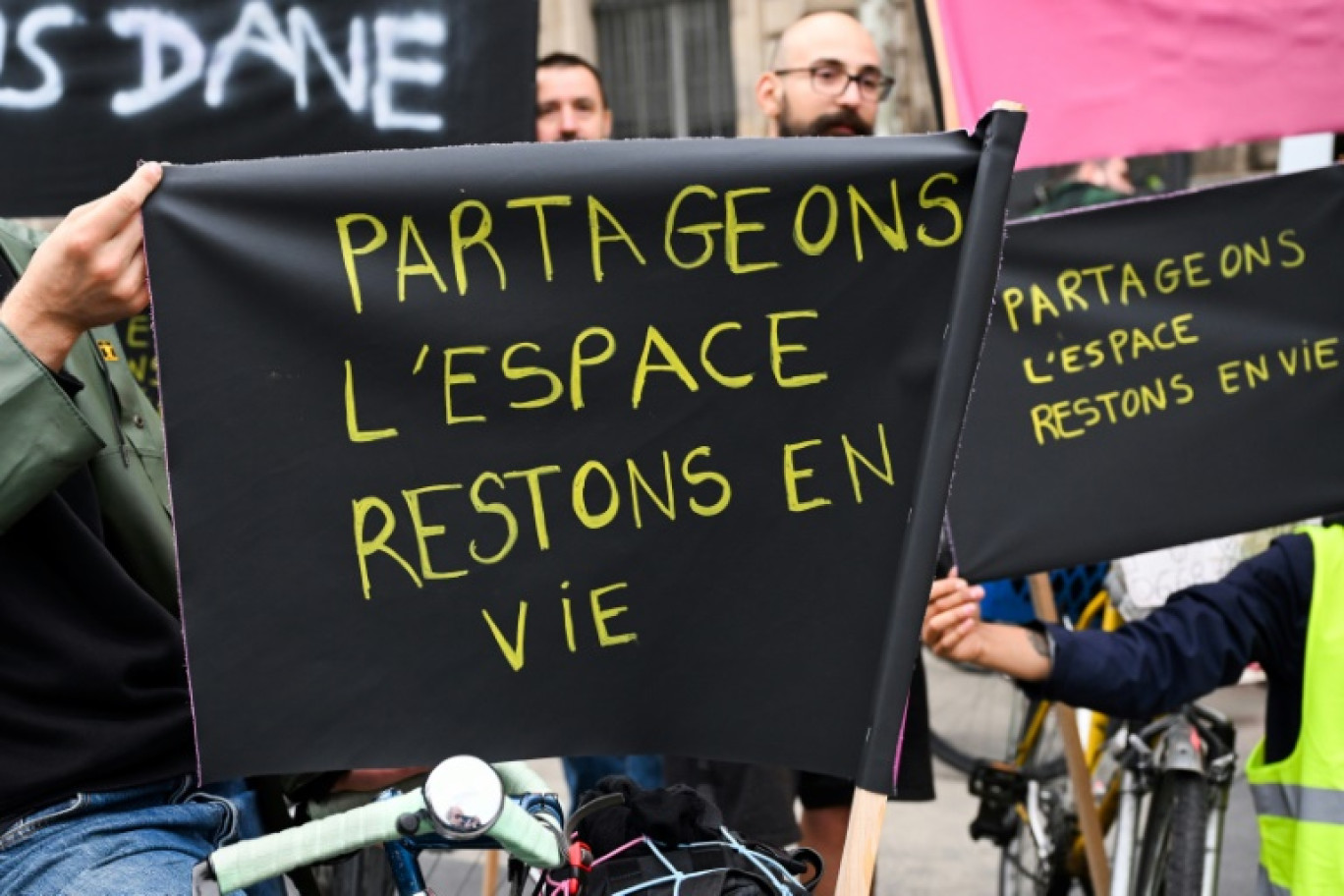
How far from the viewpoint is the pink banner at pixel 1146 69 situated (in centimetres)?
311

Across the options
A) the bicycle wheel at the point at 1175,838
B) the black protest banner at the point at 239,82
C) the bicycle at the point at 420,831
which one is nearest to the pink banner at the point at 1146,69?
the black protest banner at the point at 239,82

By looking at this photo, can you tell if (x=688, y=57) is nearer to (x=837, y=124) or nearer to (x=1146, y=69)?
(x=837, y=124)

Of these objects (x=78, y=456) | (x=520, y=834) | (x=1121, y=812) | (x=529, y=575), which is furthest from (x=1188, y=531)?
(x=78, y=456)

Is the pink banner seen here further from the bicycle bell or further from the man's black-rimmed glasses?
the bicycle bell

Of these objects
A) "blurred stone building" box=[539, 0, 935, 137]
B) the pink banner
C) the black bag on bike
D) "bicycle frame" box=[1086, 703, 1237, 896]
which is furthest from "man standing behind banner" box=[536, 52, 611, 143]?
"blurred stone building" box=[539, 0, 935, 137]

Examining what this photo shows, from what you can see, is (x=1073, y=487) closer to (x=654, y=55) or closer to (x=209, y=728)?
(x=209, y=728)

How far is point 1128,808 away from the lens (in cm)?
335

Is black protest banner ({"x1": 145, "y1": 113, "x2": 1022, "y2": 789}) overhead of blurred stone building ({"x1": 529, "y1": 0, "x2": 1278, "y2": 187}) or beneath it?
beneath

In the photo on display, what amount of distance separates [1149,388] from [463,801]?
1.78 metres

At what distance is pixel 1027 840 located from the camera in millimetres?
4020

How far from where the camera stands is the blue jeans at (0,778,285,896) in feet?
6.11

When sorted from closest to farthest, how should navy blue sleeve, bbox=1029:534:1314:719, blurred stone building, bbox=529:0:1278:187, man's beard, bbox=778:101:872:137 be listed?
navy blue sleeve, bbox=1029:534:1314:719, man's beard, bbox=778:101:872:137, blurred stone building, bbox=529:0:1278:187

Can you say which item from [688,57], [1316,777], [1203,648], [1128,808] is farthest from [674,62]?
[1316,777]

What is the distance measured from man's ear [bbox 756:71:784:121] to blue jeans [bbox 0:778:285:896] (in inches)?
88.2
